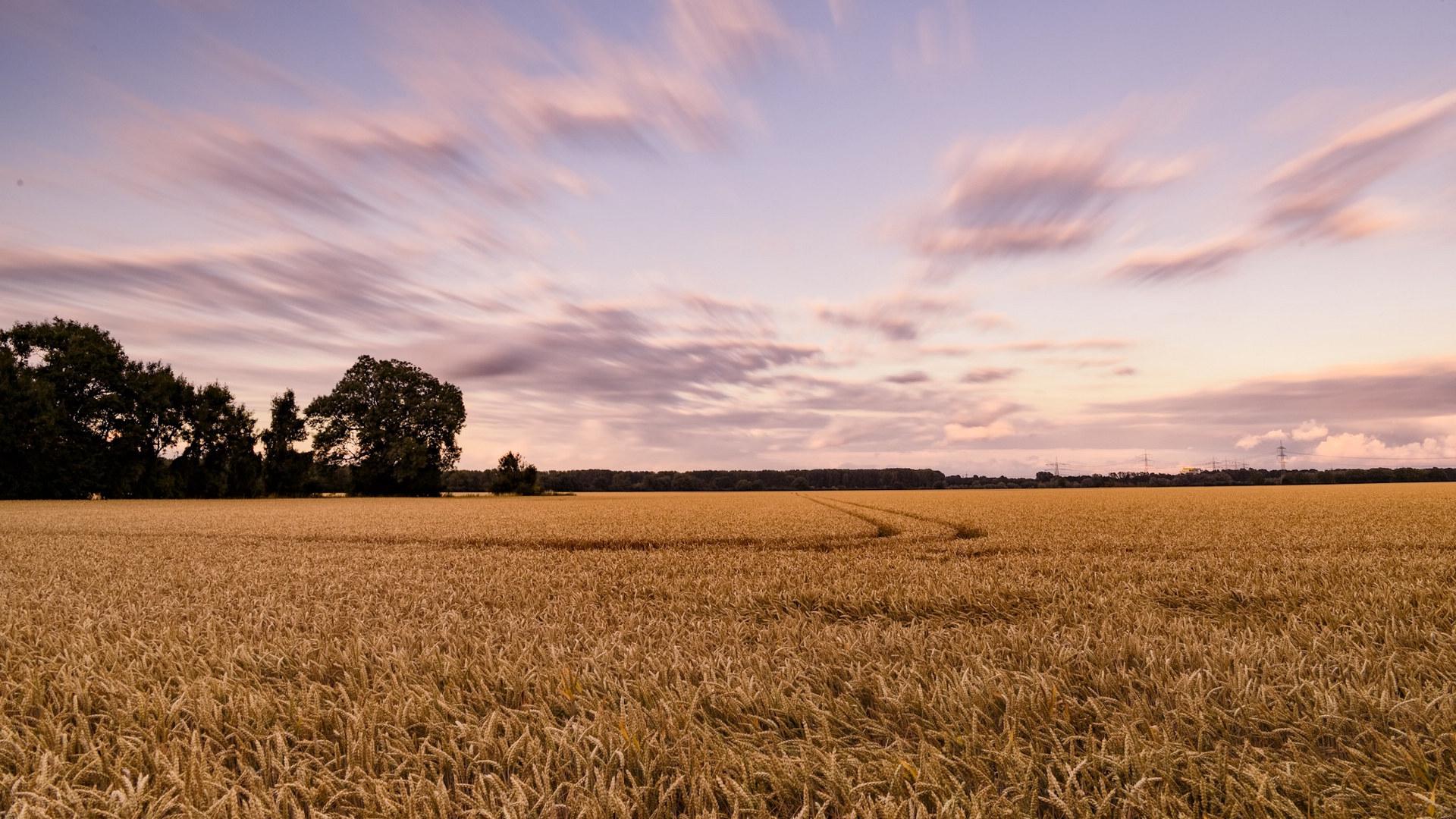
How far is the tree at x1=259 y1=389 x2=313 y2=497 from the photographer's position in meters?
54.4

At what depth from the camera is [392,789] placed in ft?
6.61

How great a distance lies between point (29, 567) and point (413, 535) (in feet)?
21.9

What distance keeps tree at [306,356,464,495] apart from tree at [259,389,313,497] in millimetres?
1633

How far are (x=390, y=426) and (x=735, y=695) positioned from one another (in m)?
62.2

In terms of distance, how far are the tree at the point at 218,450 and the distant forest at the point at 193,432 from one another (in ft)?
0.25

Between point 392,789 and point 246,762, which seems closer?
point 392,789

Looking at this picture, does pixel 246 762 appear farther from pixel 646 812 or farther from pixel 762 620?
pixel 762 620

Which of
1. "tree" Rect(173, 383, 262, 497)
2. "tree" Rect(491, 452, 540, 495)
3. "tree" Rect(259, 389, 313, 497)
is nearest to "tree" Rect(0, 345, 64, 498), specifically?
"tree" Rect(173, 383, 262, 497)

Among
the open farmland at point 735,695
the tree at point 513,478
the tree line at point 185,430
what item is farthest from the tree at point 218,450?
the open farmland at point 735,695

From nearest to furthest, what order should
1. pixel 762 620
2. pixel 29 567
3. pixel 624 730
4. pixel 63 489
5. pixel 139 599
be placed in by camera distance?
pixel 624 730, pixel 762 620, pixel 139 599, pixel 29 567, pixel 63 489

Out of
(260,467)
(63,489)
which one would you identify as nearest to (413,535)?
(63,489)

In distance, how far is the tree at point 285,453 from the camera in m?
54.4

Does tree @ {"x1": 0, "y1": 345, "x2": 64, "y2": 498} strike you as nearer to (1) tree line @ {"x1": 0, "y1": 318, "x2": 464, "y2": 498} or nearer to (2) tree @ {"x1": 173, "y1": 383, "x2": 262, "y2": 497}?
(1) tree line @ {"x1": 0, "y1": 318, "x2": 464, "y2": 498}

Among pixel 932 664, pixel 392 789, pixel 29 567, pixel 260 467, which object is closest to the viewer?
pixel 392 789
